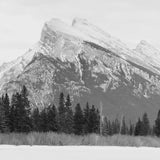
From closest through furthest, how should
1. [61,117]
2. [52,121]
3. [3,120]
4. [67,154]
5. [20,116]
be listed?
[67,154]
[3,120]
[20,116]
[52,121]
[61,117]

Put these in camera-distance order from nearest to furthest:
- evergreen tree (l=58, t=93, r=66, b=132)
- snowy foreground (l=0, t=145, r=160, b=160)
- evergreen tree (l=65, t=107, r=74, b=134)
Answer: snowy foreground (l=0, t=145, r=160, b=160), evergreen tree (l=58, t=93, r=66, b=132), evergreen tree (l=65, t=107, r=74, b=134)

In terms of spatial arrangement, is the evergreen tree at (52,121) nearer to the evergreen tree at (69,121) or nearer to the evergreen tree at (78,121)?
the evergreen tree at (69,121)

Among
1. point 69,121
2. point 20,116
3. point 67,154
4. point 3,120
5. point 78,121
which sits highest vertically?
point 20,116

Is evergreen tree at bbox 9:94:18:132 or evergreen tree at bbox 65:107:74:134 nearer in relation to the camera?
evergreen tree at bbox 9:94:18:132

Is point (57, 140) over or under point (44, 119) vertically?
under

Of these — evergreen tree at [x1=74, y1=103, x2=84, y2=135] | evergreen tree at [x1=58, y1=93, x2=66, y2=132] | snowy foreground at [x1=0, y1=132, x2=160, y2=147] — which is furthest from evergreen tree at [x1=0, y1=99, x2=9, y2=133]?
snowy foreground at [x1=0, y1=132, x2=160, y2=147]

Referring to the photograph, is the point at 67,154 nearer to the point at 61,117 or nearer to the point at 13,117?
the point at 13,117

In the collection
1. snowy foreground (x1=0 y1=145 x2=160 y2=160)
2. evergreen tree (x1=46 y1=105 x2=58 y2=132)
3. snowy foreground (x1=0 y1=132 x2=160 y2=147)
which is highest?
evergreen tree (x1=46 y1=105 x2=58 y2=132)


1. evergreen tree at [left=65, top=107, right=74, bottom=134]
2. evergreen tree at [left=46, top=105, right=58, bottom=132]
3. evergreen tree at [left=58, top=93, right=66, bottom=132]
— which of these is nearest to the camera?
evergreen tree at [left=46, top=105, right=58, bottom=132]

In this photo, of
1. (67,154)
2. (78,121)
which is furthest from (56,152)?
(78,121)

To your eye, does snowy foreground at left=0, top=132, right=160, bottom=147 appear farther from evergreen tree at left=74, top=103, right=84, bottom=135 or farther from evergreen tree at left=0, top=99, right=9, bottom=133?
evergreen tree at left=74, top=103, right=84, bottom=135

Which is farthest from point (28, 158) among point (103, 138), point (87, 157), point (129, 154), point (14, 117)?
point (14, 117)

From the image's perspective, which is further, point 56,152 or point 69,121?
point 69,121

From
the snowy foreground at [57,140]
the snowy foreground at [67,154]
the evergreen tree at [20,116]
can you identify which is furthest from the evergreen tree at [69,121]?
the snowy foreground at [67,154]
